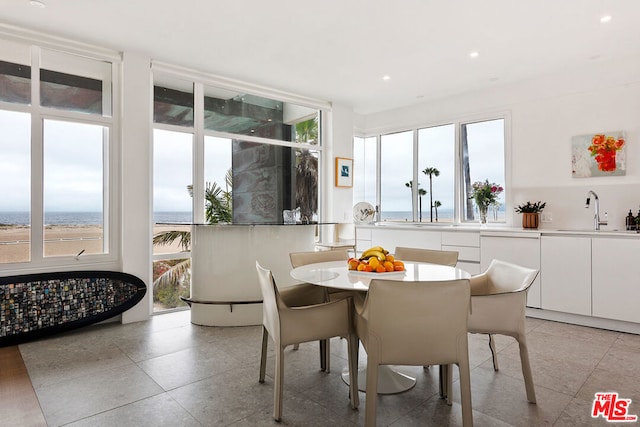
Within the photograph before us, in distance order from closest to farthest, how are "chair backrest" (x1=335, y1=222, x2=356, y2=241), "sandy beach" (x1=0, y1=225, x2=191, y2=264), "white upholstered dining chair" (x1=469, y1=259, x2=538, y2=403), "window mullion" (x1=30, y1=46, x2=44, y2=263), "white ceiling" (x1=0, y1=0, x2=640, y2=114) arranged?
"white upholstered dining chair" (x1=469, y1=259, x2=538, y2=403) < "white ceiling" (x1=0, y1=0, x2=640, y2=114) < "sandy beach" (x1=0, y1=225, x2=191, y2=264) < "window mullion" (x1=30, y1=46, x2=44, y2=263) < "chair backrest" (x1=335, y1=222, x2=356, y2=241)

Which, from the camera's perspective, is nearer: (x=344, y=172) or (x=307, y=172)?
(x=307, y=172)

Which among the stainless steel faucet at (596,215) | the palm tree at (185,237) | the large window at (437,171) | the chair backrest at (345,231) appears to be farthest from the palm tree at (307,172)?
the stainless steel faucet at (596,215)

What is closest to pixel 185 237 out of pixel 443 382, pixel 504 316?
pixel 443 382

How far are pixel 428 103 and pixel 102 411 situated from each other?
529 cm

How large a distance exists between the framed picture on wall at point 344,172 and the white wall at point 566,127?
1879 millimetres

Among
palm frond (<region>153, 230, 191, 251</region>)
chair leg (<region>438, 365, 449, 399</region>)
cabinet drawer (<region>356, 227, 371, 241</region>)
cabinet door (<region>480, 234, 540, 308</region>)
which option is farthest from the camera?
cabinet drawer (<region>356, 227, 371, 241</region>)

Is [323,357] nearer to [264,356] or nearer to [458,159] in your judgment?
[264,356]

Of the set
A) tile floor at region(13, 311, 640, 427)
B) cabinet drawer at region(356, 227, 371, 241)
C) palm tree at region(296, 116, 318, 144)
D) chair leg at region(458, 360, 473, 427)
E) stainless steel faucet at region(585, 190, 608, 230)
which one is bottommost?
tile floor at region(13, 311, 640, 427)

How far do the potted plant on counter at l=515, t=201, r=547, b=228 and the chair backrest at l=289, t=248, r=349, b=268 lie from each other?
8.11 feet

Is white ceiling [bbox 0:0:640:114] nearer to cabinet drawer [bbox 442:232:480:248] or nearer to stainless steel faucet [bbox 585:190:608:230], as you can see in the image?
stainless steel faucet [bbox 585:190:608:230]

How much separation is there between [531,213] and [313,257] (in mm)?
2848

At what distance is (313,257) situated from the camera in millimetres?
3230

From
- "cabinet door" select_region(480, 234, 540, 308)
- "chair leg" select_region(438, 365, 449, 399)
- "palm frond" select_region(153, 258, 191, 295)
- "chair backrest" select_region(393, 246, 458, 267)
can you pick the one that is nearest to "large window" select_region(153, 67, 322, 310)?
"palm frond" select_region(153, 258, 191, 295)

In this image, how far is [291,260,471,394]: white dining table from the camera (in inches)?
87.4
